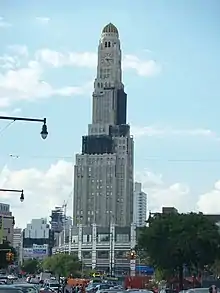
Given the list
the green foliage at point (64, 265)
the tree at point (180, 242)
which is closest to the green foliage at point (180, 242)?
the tree at point (180, 242)

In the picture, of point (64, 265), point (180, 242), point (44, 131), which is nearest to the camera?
point (44, 131)

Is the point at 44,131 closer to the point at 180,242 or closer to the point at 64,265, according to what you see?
the point at 180,242

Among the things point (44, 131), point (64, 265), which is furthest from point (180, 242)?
point (64, 265)

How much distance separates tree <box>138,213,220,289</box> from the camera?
74.1 m

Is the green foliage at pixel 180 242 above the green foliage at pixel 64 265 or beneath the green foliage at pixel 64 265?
beneath

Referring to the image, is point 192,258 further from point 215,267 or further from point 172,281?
point 215,267

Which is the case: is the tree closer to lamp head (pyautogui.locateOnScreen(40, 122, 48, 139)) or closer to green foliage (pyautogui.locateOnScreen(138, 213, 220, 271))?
green foliage (pyautogui.locateOnScreen(138, 213, 220, 271))

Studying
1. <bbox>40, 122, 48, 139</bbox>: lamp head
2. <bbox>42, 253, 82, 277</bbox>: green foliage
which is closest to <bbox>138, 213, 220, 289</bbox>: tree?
<bbox>40, 122, 48, 139</bbox>: lamp head

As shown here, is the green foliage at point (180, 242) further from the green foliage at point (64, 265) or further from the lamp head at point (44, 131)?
the green foliage at point (64, 265)

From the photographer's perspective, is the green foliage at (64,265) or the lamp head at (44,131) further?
the green foliage at (64,265)

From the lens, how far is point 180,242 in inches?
2884

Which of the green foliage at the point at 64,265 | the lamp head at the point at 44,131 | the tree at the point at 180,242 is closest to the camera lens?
the lamp head at the point at 44,131

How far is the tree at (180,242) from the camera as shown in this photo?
74.1 m

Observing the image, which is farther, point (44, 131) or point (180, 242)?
point (180, 242)
